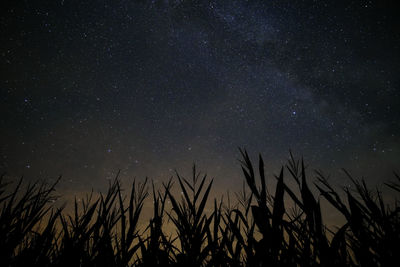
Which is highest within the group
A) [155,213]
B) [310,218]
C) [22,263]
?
[155,213]

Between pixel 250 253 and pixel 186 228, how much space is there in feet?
1.11

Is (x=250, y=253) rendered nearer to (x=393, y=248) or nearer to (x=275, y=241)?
(x=275, y=241)

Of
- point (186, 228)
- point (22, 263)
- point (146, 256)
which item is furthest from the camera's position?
point (186, 228)

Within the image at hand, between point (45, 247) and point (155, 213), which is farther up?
point (155, 213)

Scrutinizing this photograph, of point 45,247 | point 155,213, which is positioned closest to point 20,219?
point 45,247

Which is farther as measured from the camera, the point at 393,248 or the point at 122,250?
the point at 122,250

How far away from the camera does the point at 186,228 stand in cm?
103

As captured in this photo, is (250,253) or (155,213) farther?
(155,213)

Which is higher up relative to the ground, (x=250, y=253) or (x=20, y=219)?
(x=20, y=219)

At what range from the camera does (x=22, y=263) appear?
80cm

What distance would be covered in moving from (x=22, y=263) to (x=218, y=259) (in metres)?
0.84

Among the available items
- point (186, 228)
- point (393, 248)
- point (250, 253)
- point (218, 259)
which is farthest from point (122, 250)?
point (393, 248)

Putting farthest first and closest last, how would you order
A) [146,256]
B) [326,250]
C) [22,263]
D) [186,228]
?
1. [186,228]
2. [146,256]
3. [22,263]
4. [326,250]

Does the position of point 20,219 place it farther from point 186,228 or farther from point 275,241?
point 275,241
